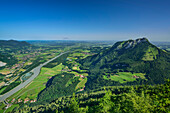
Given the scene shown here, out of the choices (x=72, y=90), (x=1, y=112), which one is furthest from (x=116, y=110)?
(x=1, y=112)

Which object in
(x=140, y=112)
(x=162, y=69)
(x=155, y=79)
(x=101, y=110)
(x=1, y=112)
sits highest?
(x=140, y=112)

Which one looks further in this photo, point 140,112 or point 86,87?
point 86,87

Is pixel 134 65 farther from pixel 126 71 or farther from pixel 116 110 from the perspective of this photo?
pixel 116 110

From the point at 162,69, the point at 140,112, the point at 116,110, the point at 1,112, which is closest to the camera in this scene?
the point at 140,112

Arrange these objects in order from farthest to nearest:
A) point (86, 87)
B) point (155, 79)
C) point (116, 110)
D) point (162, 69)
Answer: point (162, 69) < point (155, 79) < point (86, 87) < point (116, 110)

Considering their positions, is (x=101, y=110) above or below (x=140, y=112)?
below

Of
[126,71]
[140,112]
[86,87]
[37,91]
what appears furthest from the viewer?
[126,71]

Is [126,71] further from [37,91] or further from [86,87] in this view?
[37,91]

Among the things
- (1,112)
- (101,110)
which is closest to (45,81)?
(1,112)

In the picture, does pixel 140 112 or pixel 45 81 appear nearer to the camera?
pixel 140 112
